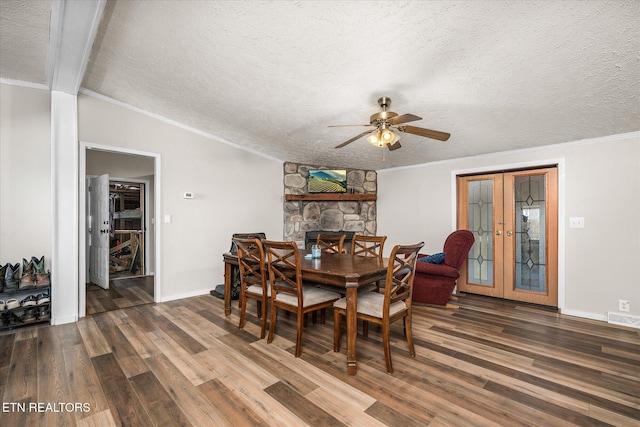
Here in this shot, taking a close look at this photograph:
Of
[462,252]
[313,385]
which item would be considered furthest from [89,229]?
[462,252]

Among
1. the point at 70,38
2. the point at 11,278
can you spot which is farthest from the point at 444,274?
the point at 11,278

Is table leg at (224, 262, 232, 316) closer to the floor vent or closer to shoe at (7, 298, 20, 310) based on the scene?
shoe at (7, 298, 20, 310)

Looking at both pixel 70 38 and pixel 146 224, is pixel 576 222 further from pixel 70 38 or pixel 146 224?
pixel 146 224

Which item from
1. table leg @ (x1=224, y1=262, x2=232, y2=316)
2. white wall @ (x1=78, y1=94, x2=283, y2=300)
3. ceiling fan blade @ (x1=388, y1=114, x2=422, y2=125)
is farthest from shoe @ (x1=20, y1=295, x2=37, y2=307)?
ceiling fan blade @ (x1=388, y1=114, x2=422, y2=125)

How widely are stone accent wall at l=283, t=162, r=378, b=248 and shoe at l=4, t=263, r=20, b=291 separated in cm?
339

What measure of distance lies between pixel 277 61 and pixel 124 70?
1.71 meters

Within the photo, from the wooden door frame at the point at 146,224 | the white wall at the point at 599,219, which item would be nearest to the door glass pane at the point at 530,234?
the white wall at the point at 599,219

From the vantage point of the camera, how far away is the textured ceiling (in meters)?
1.84

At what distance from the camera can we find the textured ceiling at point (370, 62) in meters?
1.84

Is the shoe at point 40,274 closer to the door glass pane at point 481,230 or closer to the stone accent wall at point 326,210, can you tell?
the stone accent wall at point 326,210

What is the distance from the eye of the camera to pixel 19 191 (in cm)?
318

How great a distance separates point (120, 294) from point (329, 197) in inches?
139

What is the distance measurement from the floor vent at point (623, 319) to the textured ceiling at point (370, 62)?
197 centimetres

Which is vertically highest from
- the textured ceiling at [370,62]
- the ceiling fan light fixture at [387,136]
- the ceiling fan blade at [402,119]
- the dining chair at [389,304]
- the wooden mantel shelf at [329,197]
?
the textured ceiling at [370,62]
